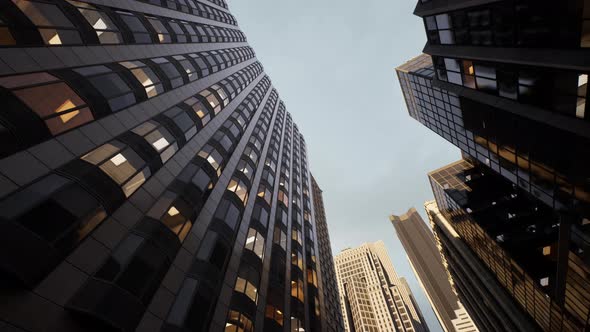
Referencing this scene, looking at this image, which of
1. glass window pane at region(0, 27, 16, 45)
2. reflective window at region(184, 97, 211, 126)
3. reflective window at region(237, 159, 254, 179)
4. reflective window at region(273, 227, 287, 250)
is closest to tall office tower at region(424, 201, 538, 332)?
reflective window at region(273, 227, 287, 250)

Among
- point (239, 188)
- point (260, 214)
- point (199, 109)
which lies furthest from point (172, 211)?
point (260, 214)

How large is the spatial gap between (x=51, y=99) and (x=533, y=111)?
96.0ft

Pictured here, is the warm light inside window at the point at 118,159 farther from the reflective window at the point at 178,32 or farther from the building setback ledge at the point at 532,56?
the building setback ledge at the point at 532,56

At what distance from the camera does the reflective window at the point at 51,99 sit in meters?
12.3

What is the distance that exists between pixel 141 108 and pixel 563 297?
130 ft

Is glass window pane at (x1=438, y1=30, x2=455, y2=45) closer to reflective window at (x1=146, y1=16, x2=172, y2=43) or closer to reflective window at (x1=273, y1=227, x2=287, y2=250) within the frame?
reflective window at (x1=273, y1=227, x2=287, y2=250)

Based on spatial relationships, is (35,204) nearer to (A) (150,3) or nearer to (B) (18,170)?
(B) (18,170)

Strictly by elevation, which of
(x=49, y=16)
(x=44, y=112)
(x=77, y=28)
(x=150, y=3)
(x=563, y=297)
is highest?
(x=150, y=3)

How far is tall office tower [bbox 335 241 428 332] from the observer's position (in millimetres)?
136625

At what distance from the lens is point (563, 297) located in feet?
86.5

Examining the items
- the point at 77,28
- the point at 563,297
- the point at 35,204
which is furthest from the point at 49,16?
the point at 563,297

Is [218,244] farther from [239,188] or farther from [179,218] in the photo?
[239,188]

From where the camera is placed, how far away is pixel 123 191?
15.4 metres

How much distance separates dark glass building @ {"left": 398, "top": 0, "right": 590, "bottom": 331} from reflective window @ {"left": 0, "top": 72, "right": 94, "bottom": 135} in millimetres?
27195
